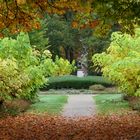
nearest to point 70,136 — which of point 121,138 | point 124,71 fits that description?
point 121,138

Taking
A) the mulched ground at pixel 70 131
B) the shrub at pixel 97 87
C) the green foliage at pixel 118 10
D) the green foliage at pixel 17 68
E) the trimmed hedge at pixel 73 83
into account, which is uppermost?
the green foliage at pixel 118 10

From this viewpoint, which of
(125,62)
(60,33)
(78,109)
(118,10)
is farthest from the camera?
(60,33)

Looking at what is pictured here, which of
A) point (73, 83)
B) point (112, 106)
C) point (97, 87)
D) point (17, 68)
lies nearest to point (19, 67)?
point (17, 68)

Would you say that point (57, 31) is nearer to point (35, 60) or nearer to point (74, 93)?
point (74, 93)

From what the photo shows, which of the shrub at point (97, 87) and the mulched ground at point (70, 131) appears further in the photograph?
the shrub at point (97, 87)

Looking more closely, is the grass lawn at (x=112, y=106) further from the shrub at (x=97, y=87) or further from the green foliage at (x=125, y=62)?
the shrub at (x=97, y=87)

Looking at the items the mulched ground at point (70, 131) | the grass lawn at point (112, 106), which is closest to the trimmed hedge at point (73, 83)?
the grass lawn at point (112, 106)

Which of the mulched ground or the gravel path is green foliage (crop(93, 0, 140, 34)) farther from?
the gravel path

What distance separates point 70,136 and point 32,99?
1683cm

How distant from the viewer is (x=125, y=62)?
2216 centimetres

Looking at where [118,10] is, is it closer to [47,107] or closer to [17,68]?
[17,68]

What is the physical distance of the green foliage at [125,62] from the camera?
22438 mm

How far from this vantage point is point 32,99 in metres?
29.6

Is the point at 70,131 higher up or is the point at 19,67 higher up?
the point at 19,67
